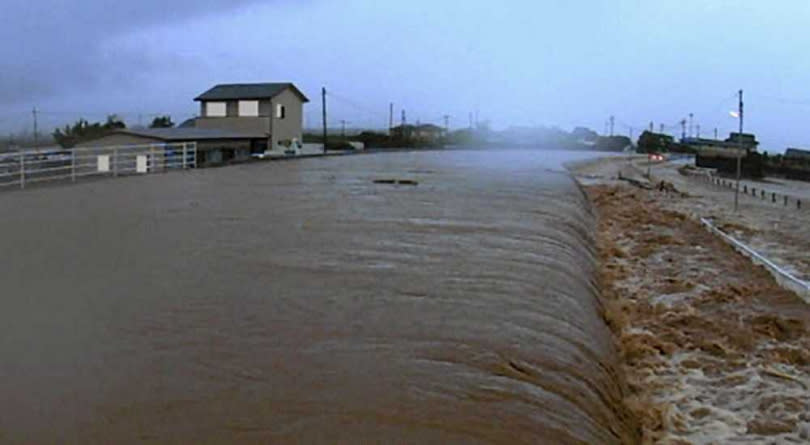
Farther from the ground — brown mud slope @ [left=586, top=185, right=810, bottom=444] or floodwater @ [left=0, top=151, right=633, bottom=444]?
floodwater @ [left=0, top=151, right=633, bottom=444]

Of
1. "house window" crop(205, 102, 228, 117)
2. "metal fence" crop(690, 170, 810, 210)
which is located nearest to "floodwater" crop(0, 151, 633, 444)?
"metal fence" crop(690, 170, 810, 210)

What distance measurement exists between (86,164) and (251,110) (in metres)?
13.5

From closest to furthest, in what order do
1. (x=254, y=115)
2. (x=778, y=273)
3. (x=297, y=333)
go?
(x=297, y=333), (x=778, y=273), (x=254, y=115)

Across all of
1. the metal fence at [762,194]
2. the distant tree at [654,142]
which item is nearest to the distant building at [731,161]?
the metal fence at [762,194]

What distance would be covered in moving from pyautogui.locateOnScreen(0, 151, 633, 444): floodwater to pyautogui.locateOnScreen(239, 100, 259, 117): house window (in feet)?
64.2

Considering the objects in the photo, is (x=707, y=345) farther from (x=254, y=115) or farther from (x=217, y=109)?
(x=217, y=109)

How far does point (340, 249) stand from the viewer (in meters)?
6.18

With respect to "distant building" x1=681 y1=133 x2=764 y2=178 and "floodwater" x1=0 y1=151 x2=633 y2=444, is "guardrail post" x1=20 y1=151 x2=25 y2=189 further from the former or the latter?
"distant building" x1=681 y1=133 x2=764 y2=178

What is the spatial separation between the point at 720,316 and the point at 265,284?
3.78 m

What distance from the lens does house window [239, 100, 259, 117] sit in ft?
88.7

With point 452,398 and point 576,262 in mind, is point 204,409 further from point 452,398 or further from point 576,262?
point 576,262

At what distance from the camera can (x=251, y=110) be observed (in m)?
27.1

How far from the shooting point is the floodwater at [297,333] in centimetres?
279

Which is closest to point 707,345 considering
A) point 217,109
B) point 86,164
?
point 86,164
